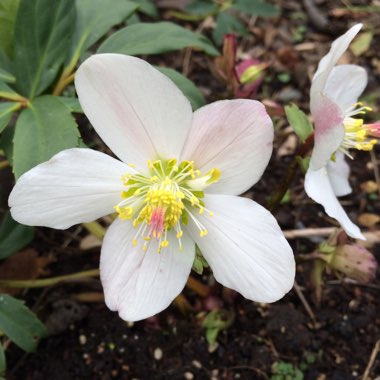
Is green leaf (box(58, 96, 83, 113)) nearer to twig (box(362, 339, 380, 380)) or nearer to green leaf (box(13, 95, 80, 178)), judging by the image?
green leaf (box(13, 95, 80, 178))

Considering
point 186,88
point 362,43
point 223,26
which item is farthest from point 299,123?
point 362,43

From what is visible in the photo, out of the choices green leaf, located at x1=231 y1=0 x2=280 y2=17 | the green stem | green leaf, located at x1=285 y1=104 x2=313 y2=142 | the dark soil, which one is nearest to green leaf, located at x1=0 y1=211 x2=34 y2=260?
the green stem

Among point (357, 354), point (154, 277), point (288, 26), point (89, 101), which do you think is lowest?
point (357, 354)

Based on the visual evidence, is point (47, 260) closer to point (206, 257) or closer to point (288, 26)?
point (206, 257)

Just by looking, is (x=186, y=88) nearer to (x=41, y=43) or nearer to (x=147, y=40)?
(x=147, y=40)

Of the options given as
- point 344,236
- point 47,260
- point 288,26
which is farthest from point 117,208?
point 288,26

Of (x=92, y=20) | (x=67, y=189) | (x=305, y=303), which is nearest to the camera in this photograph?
(x=67, y=189)
